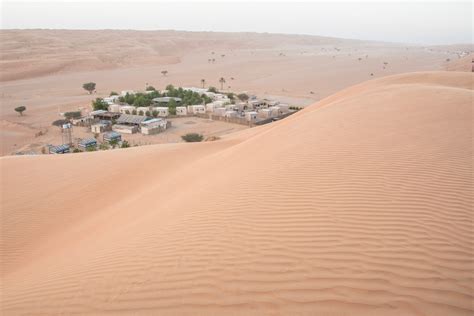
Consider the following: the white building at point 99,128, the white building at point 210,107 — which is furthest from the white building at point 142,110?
A: the white building at point 210,107

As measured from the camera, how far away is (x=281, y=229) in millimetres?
4082

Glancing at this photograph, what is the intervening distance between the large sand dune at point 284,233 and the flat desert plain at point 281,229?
2cm

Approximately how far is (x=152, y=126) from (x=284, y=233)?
74.0 feet

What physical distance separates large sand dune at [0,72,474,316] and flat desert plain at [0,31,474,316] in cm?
2

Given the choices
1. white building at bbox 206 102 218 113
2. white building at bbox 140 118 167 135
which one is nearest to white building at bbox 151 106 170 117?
white building at bbox 206 102 218 113

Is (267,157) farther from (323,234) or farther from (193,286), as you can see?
(193,286)

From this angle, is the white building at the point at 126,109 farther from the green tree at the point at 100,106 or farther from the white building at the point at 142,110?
the green tree at the point at 100,106

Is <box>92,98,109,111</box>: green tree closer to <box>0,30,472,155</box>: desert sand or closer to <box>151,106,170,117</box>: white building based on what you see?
<box>0,30,472,155</box>: desert sand

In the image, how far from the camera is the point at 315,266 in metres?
3.31

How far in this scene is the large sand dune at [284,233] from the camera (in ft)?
10.1

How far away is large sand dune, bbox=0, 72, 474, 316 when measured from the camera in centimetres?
307

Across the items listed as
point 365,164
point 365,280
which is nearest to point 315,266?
point 365,280

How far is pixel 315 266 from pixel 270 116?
2539 cm

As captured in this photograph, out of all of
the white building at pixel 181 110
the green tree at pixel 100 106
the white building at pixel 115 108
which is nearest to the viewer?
the white building at pixel 181 110
